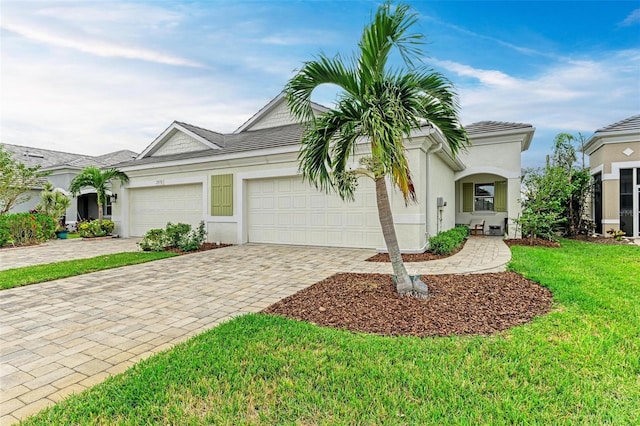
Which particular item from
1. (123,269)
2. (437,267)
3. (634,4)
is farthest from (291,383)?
(634,4)

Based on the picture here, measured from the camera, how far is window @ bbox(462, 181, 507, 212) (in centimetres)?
1524

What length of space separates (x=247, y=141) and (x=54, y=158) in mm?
18745

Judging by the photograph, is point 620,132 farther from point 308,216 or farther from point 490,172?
point 308,216

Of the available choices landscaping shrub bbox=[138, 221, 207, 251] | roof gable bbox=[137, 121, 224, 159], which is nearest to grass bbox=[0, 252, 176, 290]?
landscaping shrub bbox=[138, 221, 207, 251]

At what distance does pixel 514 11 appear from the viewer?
871cm

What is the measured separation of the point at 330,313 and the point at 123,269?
577 cm

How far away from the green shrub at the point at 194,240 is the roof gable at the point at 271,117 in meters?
6.15

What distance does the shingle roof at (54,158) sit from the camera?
2097 centimetres

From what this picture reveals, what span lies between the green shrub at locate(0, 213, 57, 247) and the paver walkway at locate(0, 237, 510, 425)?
477 cm

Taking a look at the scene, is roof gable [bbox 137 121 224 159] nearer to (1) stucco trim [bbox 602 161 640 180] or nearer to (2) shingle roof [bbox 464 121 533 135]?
(2) shingle roof [bbox 464 121 533 135]

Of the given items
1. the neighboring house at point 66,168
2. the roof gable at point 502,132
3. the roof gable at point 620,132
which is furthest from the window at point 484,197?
the neighboring house at point 66,168

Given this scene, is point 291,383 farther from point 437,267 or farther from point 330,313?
point 437,267

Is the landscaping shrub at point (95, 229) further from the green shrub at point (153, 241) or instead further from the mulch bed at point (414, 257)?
the mulch bed at point (414, 257)

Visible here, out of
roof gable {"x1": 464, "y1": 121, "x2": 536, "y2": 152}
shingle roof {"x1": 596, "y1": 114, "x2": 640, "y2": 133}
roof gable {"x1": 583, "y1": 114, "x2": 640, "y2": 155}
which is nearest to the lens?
roof gable {"x1": 464, "y1": 121, "x2": 536, "y2": 152}
